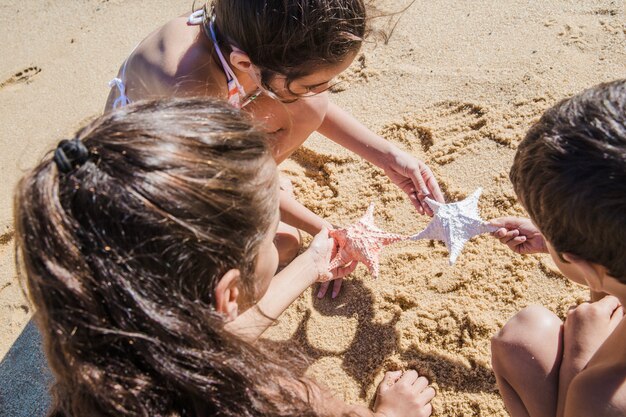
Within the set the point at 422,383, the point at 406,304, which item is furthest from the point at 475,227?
the point at 422,383

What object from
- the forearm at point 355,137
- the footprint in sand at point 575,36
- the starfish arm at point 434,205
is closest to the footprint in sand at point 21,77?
the forearm at point 355,137

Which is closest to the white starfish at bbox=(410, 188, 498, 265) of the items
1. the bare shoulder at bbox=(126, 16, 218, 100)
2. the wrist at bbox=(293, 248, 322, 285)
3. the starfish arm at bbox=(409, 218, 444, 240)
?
the starfish arm at bbox=(409, 218, 444, 240)

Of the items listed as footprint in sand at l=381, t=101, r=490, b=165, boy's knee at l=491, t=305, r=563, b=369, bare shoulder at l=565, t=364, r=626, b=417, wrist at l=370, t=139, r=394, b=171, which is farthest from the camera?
footprint in sand at l=381, t=101, r=490, b=165

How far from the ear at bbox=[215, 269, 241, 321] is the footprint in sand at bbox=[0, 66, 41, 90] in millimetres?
2576

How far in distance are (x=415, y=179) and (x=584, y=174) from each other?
102 cm

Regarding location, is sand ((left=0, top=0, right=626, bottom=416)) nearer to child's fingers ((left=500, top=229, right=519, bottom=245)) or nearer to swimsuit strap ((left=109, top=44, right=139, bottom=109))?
child's fingers ((left=500, top=229, right=519, bottom=245))

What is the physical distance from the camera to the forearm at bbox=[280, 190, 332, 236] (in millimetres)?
2311

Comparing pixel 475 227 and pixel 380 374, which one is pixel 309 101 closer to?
pixel 475 227

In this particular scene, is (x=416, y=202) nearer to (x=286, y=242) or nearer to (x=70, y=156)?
(x=286, y=242)

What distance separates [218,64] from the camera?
1967 millimetres

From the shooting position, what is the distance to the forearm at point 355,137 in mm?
2387

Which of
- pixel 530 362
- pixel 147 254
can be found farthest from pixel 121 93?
pixel 530 362

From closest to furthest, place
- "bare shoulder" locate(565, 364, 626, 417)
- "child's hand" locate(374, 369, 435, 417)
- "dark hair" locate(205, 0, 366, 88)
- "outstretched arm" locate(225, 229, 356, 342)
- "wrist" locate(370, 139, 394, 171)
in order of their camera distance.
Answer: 1. "bare shoulder" locate(565, 364, 626, 417)
2. "dark hair" locate(205, 0, 366, 88)
3. "outstretched arm" locate(225, 229, 356, 342)
4. "child's hand" locate(374, 369, 435, 417)
5. "wrist" locate(370, 139, 394, 171)

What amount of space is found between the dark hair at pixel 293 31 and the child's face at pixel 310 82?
23mm
